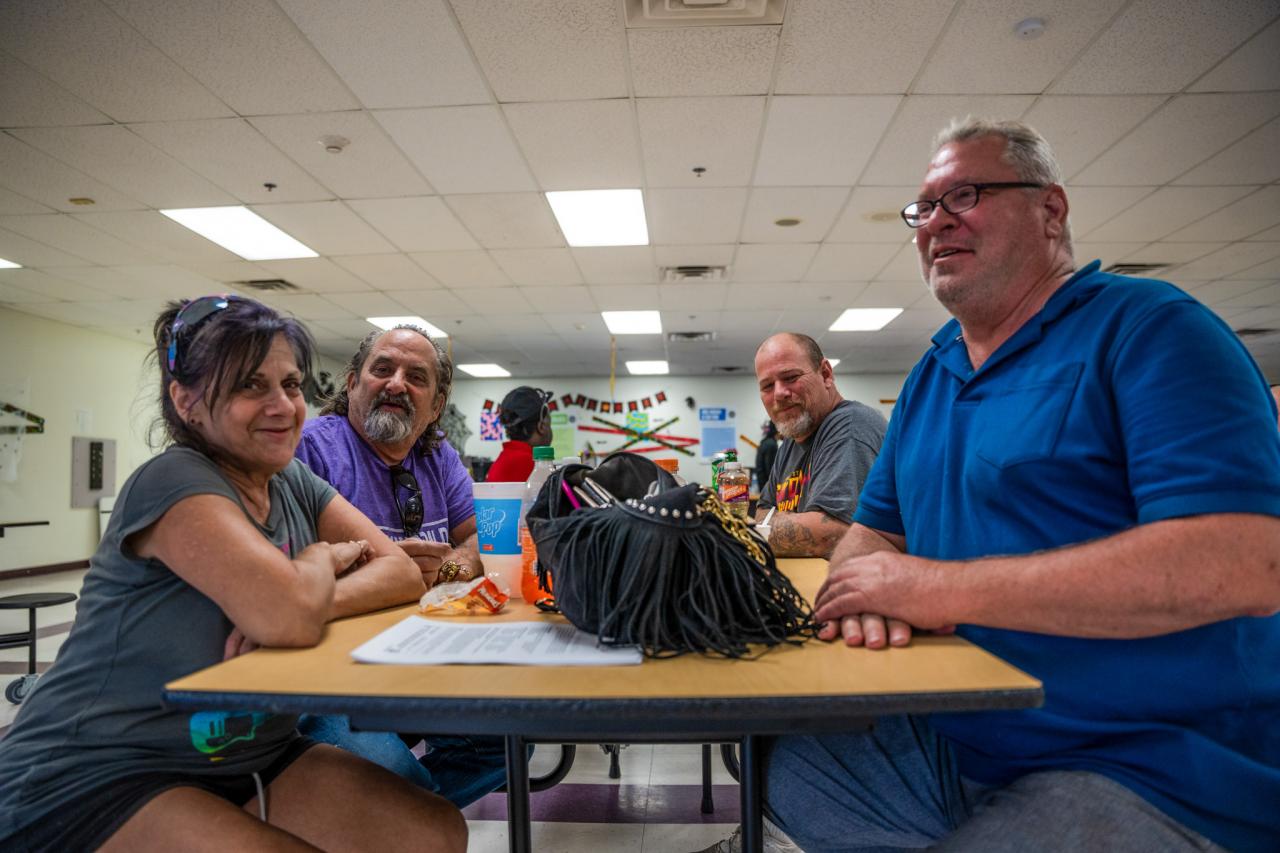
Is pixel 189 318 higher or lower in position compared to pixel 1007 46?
lower

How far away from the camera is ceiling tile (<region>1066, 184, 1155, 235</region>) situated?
15.2ft

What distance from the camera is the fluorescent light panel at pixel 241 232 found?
4.92m

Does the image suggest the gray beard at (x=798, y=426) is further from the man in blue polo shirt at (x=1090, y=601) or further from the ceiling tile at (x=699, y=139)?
the ceiling tile at (x=699, y=139)

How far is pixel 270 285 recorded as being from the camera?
21.8ft

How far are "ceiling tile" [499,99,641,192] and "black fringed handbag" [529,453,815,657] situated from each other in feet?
10.6

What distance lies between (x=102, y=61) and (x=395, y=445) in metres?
2.72

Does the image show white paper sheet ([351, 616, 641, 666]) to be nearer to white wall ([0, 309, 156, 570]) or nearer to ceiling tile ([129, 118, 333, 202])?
ceiling tile ([129, 118, 333, 202])

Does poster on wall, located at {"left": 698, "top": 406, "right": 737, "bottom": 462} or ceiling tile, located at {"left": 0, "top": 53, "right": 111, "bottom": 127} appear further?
poster on wall, located at {"left": 698, "top": 406, "right": 737, "bottom": 462}

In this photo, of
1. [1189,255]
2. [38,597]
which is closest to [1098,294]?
[38,597]

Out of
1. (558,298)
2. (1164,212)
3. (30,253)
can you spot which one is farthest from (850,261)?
(30,253)

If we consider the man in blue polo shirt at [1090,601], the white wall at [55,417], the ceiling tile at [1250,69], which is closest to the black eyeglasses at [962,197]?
the man in blue polo shirt at [1090,601]

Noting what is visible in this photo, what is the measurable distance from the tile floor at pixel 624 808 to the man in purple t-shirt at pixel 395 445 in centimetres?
93

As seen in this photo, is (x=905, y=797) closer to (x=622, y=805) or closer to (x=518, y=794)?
(x=518, y=794)

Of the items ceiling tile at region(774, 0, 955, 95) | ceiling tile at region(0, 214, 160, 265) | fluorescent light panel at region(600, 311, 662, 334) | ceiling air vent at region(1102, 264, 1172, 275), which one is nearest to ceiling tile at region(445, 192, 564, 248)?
ceiling tile at region(774, 0, 955, 95)
